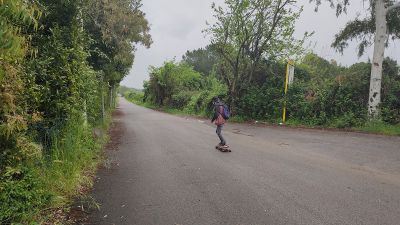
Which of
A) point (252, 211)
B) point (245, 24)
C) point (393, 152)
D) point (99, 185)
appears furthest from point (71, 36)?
point (245, 24)

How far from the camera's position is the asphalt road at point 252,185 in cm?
533

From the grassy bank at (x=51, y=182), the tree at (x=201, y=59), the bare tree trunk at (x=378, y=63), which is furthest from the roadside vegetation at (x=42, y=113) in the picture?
the tree at (x=201, y=59)

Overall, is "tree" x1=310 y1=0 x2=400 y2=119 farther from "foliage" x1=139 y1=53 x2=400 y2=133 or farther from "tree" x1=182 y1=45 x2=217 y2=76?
"tree" x1=182 y1=45 x2=217 y2=76

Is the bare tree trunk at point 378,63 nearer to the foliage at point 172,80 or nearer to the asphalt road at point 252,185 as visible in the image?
the asphalt road at point 252,185

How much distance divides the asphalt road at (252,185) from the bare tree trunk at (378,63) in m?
5.48

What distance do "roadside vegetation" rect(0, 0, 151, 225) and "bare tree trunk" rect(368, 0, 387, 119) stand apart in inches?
520

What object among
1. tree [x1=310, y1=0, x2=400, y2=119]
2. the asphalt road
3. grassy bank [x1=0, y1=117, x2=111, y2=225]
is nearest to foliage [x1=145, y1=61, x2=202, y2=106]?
tree [x1=310, y1=0, x2=400, y2=119]

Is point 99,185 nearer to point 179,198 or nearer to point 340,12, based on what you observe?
point 179,198

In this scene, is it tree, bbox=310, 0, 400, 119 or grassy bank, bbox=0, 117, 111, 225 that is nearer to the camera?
grassy bank, bbox=0, 117, 111, 225

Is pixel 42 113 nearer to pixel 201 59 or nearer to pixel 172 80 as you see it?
pixel 172 80

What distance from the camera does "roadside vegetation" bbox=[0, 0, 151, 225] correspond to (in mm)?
4539

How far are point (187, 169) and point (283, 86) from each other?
15.5m

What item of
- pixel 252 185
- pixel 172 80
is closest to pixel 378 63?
pixel 252 185

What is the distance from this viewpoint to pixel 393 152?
10531 mm
